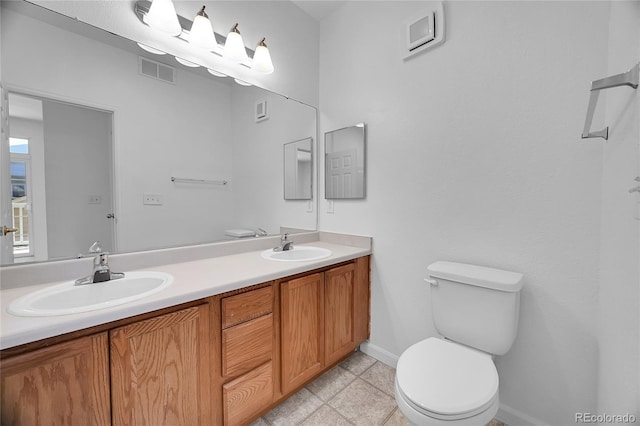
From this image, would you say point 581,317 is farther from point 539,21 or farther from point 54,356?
point 54,356

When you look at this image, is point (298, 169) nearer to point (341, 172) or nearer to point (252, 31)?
point (341, 172)

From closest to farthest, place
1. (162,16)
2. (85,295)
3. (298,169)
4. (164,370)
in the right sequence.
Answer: (164,370), (85,295), (162,16), (298,169)

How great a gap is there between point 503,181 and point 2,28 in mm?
2289

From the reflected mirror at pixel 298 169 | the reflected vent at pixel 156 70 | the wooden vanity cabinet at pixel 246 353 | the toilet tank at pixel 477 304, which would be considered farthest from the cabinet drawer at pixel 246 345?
the reflected vent at pixel 156 70

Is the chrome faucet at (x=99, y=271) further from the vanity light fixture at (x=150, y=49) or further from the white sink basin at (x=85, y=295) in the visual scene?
the vanity light fixture at (x=150, y=49)

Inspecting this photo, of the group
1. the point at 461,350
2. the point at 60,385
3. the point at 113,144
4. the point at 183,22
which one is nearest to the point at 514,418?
the point at 461,350

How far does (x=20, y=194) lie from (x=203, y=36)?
1.16 m

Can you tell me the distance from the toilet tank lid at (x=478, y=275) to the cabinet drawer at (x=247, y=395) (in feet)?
3.33

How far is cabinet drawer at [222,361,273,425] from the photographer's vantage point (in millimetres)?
1122

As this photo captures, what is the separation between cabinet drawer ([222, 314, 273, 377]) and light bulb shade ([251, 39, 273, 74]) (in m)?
1.59

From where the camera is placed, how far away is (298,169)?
7.02ft

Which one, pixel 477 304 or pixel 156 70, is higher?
pixel 156 70

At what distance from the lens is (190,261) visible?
1.48 metres

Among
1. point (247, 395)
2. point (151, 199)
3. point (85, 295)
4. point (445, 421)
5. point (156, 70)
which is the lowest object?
point (247, 395)
